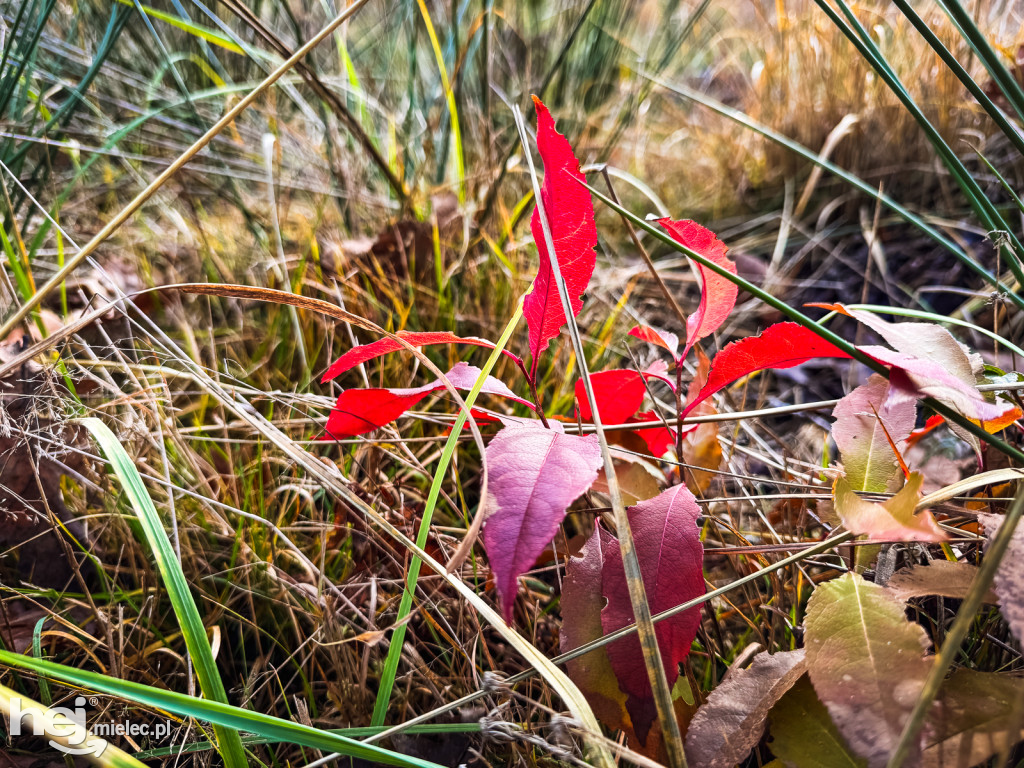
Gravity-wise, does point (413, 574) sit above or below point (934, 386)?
below

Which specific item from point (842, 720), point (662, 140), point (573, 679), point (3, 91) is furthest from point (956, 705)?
point (662, 140)

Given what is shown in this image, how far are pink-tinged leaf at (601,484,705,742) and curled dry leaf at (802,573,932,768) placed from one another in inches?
3.3

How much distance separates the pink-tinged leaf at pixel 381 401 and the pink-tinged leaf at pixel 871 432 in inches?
11.4

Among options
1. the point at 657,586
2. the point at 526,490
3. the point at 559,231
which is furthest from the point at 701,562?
the point at 559,231

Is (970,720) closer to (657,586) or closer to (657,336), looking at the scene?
Answer: (657,586)

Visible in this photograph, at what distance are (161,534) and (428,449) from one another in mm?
447

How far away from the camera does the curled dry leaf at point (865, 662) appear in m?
0.37

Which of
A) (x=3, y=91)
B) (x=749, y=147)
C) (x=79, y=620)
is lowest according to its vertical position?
(x=79, y=620)

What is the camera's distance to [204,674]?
0.46m

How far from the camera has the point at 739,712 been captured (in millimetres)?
453

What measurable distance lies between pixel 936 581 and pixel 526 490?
31 cm

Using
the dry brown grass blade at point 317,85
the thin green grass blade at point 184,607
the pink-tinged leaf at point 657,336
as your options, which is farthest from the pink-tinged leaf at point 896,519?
the dry brown grass blade at point 317,85

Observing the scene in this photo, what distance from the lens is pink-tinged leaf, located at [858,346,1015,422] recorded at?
1.37 ft

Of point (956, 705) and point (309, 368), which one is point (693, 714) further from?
point (309, 368)
